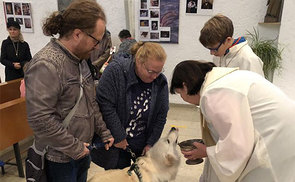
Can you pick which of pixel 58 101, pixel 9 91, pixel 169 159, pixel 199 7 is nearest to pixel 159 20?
pixel 199 7

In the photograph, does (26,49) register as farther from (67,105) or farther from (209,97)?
(209,97)

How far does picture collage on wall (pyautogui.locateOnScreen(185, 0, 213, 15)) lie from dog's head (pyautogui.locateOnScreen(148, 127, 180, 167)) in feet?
10.1

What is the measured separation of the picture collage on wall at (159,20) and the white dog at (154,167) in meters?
3.07

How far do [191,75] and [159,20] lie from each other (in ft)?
11.6

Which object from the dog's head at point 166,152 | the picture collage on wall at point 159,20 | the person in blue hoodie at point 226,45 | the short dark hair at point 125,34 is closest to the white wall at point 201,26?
the picture collage on wall at point 159,20

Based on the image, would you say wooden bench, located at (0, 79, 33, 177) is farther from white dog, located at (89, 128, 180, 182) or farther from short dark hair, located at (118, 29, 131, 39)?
short dark hair, located at (118, 29, 131, 39)

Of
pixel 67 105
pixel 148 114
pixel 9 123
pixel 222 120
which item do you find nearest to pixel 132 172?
pixel 148 114

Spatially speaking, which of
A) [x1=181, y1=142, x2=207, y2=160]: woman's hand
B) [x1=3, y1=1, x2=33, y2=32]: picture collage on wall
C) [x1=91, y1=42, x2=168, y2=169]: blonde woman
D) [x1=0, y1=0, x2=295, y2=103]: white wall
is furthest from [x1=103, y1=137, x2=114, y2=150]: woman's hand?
[x1=3, y1=1, x2=33, y2=32]: picture collage on wall

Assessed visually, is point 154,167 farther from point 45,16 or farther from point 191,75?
point 45,16

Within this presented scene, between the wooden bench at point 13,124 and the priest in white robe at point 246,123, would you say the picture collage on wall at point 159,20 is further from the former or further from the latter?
the priest in white robe at point 246,123

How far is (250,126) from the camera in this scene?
3.39 ft

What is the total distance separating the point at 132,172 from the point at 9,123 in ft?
4.81

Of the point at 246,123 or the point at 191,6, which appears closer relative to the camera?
the point at 246,123

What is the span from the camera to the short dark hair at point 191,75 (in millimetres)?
1195
